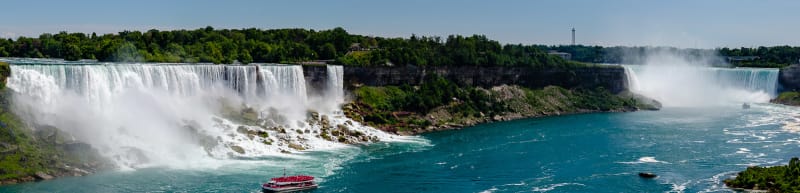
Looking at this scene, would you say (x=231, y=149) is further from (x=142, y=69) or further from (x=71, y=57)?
(x=71, y=57)

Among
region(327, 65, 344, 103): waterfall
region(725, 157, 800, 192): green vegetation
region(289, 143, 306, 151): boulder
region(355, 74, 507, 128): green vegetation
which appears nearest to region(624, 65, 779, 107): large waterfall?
region(355, 74, 507, 128): green vegetation

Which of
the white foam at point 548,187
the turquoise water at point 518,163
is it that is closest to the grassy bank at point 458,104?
the turquoise water at point 518,163

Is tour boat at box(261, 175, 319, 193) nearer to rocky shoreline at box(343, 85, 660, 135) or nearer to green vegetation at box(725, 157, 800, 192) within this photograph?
green vegetation at box(725, 157, 800, 192)

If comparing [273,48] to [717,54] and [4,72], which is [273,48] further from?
[717,54]

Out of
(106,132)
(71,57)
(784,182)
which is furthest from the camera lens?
(71,57)

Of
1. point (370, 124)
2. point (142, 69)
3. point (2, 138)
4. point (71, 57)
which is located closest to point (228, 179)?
point (2, 138)
